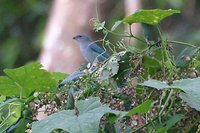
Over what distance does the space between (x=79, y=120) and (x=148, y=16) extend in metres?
0.30

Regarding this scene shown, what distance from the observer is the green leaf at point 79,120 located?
1.23 metres

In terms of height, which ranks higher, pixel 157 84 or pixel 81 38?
pixel 81 38

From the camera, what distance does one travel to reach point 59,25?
576 cm

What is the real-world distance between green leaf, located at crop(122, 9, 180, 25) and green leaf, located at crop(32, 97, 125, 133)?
0.70 ft

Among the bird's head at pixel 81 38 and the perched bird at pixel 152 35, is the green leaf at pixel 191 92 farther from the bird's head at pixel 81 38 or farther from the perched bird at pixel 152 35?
the bird's head at pixel 81 38

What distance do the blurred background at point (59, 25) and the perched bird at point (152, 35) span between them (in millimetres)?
3449

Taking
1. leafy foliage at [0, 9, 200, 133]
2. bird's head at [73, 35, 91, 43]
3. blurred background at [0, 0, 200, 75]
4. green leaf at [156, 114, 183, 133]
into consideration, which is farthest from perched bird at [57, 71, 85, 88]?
blurred background at [0, 0, 200, 75]

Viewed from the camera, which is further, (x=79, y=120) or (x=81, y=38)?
(x=81, y=38)

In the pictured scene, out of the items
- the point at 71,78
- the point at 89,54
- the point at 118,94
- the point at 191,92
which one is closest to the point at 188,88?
the point at 191,92

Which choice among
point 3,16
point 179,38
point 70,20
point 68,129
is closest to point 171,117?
point 68,129

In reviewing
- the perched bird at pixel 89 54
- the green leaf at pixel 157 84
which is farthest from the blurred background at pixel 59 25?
the green leaf at pixel 157 84

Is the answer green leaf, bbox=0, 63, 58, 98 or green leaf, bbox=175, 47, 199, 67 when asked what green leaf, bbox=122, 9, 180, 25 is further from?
green leaf, bbox=0, 63, 58, 98

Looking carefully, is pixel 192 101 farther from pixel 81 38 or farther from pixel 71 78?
pixel 81 38

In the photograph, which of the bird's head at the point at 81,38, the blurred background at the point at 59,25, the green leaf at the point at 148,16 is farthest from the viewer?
the blurred background at the point at 59,25
